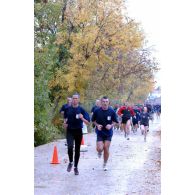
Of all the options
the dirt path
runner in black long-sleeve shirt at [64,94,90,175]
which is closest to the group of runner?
runner in black long-sleeve shirt at [64,94,90,175]

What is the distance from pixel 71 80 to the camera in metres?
8.17

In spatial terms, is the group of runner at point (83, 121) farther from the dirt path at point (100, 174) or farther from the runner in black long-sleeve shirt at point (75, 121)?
the dirt path at point (100, 174)

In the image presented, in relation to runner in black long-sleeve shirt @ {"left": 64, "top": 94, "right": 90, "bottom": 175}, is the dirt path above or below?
below

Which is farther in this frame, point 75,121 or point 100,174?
point 100,174

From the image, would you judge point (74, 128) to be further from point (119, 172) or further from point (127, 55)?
point (127, 55)

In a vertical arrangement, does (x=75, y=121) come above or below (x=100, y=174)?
above

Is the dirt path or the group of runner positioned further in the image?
the group of runner

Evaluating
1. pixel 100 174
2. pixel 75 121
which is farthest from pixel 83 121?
pixel 100 174

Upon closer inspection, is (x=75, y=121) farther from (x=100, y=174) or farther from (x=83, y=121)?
(x=100, y=174)

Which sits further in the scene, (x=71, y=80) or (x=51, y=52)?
(x=51, y=52)

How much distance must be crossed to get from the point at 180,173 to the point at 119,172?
2.85 metres

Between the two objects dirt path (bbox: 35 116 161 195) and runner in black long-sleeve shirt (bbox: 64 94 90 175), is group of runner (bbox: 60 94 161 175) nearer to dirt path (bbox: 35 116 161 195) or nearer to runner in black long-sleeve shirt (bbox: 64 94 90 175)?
runner in black long-sleeve shirt (bbox: 64 94 90 175)

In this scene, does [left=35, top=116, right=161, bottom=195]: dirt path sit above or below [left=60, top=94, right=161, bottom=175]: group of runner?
below

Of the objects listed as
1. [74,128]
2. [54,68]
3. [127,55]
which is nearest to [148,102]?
[74,128]
